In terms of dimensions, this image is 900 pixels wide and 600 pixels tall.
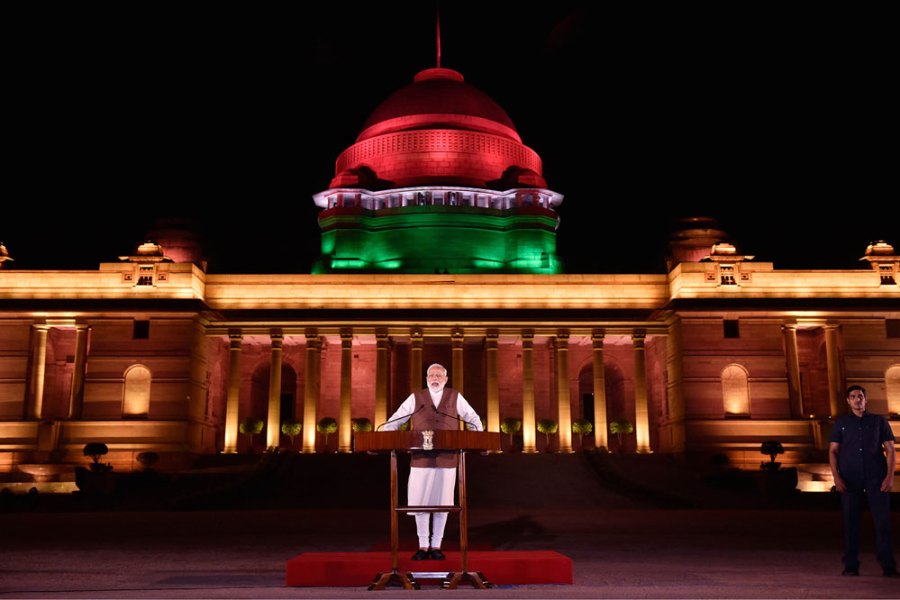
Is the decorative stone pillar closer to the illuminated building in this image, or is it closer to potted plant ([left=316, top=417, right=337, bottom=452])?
the illuminated building

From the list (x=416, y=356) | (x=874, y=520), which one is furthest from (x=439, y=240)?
(x=874, y=520)

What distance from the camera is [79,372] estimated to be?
45469mm

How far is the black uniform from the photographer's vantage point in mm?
12445

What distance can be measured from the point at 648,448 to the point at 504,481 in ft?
37.1

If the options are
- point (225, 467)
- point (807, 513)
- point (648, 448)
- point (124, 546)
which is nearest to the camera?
point (124, 546)

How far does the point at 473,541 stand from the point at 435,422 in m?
6.93

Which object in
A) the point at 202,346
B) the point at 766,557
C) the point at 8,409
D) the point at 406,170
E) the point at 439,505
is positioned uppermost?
the point at 406,170

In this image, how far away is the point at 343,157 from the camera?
62.9 meters

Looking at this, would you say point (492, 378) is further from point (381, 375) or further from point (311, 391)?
point (311, 391)

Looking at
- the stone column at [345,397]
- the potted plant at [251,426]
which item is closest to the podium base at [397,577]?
the stone column at [345,397]

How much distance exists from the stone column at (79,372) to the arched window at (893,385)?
3874cm

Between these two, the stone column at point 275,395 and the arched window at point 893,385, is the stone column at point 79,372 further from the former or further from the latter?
the arched window at point 893,385

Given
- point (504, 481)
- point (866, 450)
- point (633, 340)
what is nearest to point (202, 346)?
point (504, 481)

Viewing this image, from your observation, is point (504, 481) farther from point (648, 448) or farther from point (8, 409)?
point (8, 409)
